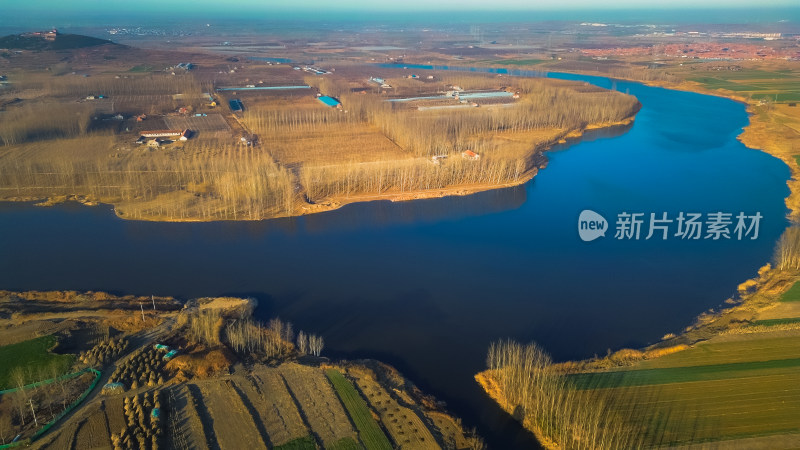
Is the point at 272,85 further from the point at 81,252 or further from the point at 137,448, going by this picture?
the point at 137,448

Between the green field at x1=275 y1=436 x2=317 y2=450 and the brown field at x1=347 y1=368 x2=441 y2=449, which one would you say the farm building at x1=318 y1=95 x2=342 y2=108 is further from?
the green field at x1=275 y1=436 x2=317 y2=450

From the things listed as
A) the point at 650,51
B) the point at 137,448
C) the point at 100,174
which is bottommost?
the point at 137,448

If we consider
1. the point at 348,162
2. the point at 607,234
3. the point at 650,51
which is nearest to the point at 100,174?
the point at 348,162

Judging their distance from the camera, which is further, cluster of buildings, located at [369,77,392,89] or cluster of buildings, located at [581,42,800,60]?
cluster of buildings, located at [581,42,800,60]

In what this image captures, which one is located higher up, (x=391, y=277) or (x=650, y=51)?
(x=650, y=51)

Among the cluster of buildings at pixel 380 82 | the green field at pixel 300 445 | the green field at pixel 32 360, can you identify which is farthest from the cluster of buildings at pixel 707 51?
the green field at pixel 32 360

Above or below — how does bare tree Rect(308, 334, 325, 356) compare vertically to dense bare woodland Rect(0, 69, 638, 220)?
below
